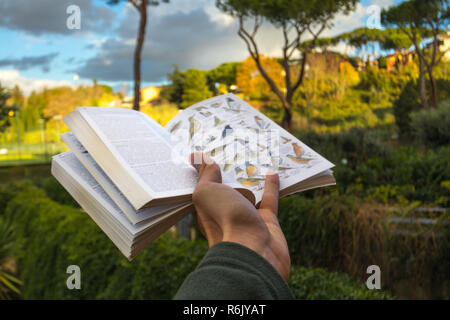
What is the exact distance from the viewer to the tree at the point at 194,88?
647cm

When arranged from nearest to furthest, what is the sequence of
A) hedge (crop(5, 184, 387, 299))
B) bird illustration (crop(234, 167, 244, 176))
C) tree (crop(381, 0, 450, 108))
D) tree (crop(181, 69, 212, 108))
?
bird illustration (crop(234, 167, 244, 176)) → hedge (crop(5, 184, 387, 299)) → tree (crop(381, 0, 450, 108)) → tree (crop(181, 69, 212, 108))

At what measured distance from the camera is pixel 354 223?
188cm

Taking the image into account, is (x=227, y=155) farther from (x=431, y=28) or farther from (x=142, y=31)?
(x=431, y=28)

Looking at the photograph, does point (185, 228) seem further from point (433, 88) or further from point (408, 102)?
point (433, 88)

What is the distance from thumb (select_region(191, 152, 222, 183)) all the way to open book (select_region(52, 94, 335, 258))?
0.04 ft

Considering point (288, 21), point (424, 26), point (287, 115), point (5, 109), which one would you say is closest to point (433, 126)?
point (424, 26)

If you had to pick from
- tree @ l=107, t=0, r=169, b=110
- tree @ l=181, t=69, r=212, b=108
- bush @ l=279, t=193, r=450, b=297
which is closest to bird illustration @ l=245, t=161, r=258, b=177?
bush @ l=279, t=193, r=450, b=297

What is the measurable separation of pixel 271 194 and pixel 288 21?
6.02 meters

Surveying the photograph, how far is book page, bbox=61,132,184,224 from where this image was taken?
45cm

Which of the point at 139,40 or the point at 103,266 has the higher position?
the point at 139,40

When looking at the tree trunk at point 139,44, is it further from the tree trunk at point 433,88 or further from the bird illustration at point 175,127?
the tree trunk at point 433,88

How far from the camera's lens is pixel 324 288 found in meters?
1.36

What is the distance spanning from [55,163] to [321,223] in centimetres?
167

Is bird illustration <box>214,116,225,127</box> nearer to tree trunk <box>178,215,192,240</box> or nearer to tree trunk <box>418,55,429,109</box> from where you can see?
tree trunk <box>178,215,192,240</box>
